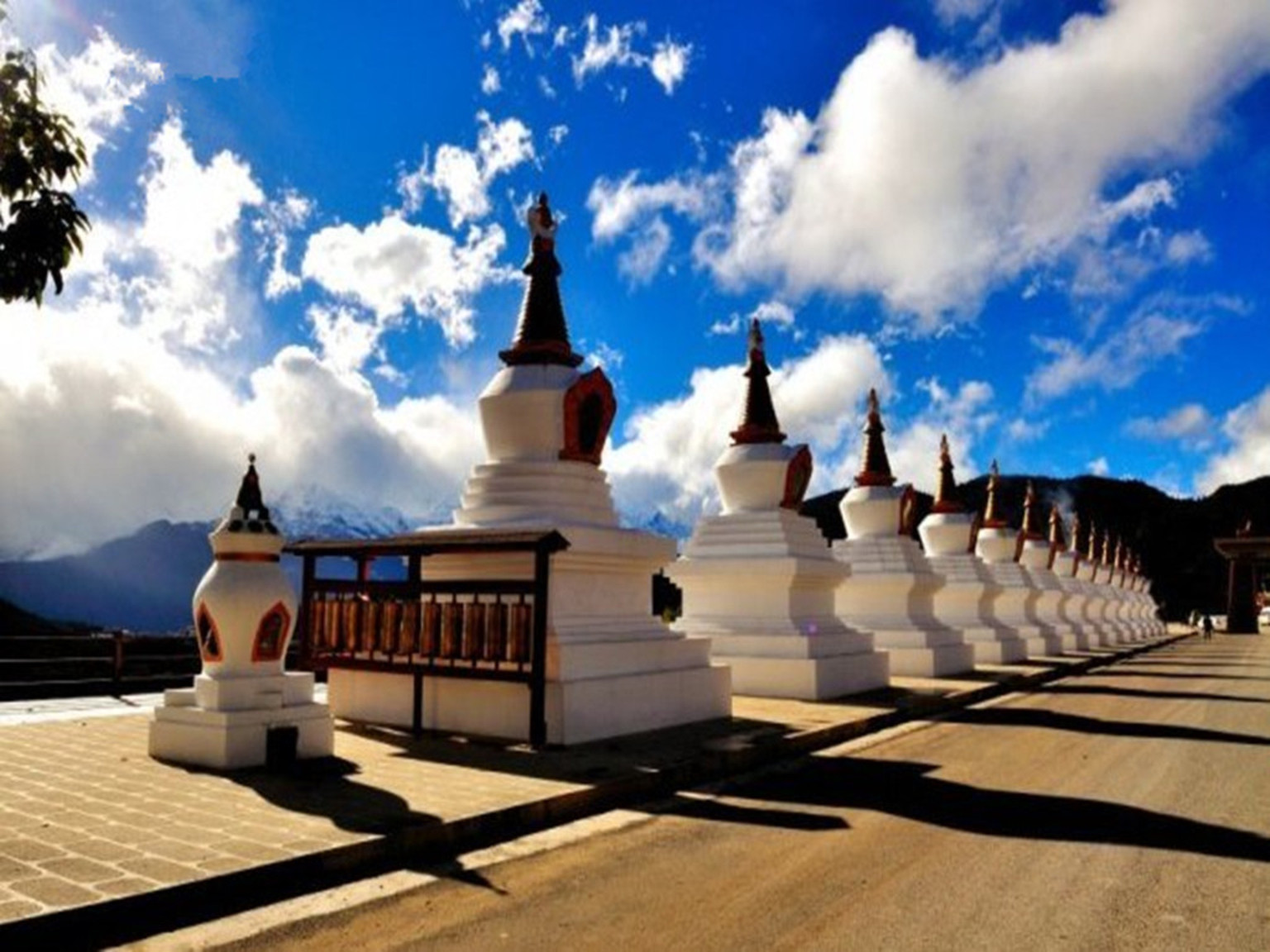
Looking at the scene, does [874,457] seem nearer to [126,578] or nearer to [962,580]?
[962,580]

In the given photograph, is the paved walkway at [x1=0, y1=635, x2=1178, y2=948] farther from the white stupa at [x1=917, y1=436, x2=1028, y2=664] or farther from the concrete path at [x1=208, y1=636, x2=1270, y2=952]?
the white stupa at [x1=917, y1=436, x2=1028, y2=664]

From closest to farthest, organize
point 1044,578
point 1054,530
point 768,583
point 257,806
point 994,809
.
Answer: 1. point 257,806
2. point 994,809
3. point 768,583
4. point 1044,578
5. point 1054,530

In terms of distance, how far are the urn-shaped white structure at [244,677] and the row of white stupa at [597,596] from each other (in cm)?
2

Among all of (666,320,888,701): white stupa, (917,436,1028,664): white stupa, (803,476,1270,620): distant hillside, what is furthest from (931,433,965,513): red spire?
(803,476,1270,620): distant hillside

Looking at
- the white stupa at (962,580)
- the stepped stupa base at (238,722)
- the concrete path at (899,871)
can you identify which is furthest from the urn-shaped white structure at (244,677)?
the white stupa at (962,580)

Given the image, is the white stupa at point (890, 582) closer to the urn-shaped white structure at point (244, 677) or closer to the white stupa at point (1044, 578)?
the white stupa at point (1044, 578)

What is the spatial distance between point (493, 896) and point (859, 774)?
5.31 m

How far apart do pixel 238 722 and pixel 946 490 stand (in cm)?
2281

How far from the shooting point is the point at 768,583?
17078 mm

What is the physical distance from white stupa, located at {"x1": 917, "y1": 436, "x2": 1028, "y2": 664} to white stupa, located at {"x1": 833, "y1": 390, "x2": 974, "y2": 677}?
3953mm

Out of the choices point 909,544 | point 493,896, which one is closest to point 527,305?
point 493,896

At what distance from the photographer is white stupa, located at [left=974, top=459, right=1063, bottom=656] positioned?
105ft

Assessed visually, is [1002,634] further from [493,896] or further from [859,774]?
[493,896]

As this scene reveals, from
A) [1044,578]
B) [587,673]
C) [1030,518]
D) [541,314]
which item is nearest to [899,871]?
[587,673]
